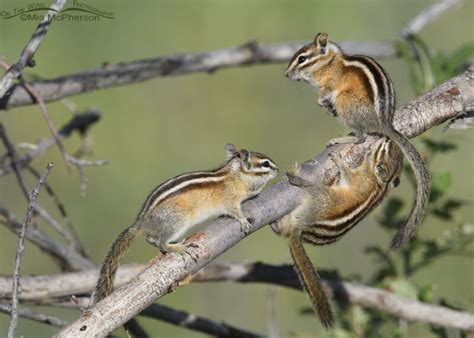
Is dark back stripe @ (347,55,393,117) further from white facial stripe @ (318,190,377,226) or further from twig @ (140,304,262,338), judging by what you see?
twig @ (140,304,262,338)

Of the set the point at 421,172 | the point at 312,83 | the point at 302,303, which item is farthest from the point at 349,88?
the point at 302,303

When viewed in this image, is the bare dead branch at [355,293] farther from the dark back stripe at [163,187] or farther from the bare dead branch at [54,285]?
the dark back stripe at [163,187]

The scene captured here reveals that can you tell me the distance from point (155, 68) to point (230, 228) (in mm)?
1609

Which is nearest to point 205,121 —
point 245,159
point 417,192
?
point 245,159

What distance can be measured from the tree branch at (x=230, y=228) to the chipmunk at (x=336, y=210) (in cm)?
6

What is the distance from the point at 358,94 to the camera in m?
3.17

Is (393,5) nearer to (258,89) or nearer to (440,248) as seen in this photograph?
(258,89)

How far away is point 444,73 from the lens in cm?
371

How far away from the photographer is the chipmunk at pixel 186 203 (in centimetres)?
265

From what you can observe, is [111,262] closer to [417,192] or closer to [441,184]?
[417,192]

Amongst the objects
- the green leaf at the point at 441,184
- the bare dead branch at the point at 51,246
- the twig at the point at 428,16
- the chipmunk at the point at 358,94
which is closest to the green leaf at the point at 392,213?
the green leaf at the point at 441,184

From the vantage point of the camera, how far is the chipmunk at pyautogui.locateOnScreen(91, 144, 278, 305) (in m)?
2.65

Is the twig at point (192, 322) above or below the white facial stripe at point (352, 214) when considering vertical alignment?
above

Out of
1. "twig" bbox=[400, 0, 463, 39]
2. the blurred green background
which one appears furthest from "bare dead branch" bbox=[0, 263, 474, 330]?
the blurred green background
